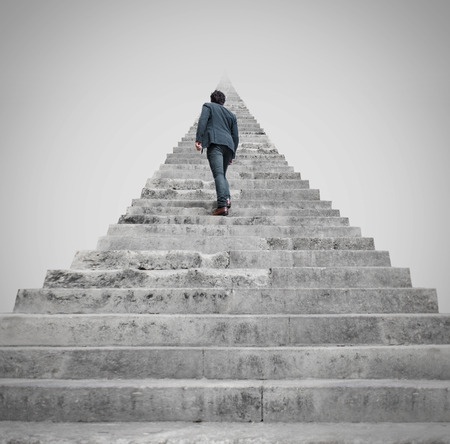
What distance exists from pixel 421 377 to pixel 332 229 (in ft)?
8.33

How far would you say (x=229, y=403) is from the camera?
2.73 metres

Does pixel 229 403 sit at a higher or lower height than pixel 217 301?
lower

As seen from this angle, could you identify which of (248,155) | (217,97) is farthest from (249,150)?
(217,97)

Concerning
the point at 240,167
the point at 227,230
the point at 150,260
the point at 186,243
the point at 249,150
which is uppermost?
the point at 249,150

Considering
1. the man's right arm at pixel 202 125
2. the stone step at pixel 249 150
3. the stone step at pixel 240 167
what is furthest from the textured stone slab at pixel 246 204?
the stone step at pixel 249 150

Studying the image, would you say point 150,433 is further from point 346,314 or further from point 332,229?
point 332,229

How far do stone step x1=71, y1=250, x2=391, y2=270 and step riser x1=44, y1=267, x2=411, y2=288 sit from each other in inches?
10.0

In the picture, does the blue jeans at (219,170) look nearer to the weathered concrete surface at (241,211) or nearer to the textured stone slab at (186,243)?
the weathered concrete surface at (241,211)

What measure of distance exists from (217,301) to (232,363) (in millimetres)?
742

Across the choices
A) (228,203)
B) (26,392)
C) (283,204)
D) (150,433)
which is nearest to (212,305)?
(150,433)

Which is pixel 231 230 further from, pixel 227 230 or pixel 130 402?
pixel 130 402

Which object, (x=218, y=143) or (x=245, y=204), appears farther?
(x=245, y=204)

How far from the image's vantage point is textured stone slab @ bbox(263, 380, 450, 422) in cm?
269

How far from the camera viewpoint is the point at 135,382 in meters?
2.92
